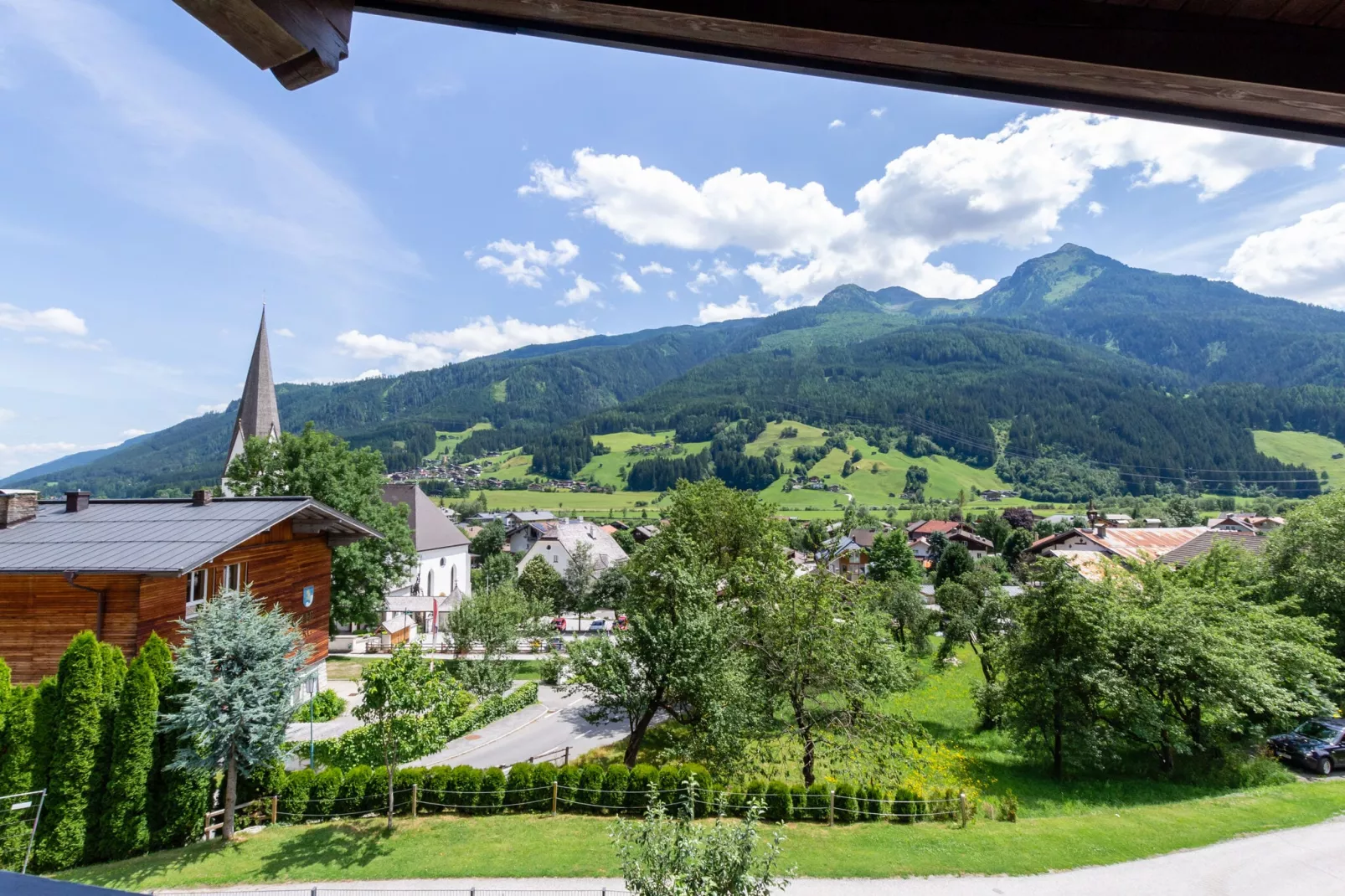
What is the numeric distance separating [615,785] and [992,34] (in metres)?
17.7

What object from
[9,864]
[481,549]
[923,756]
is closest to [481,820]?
[9,864]

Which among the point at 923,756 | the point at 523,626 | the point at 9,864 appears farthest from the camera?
the point at 523,626

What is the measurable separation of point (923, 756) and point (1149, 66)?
69.9ft

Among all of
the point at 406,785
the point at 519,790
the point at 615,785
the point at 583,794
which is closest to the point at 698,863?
the point at 615,785

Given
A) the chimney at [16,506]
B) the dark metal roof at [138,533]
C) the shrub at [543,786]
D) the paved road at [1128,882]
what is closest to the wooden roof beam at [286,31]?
the paved road at [1128,882]

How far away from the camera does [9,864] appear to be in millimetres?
11430

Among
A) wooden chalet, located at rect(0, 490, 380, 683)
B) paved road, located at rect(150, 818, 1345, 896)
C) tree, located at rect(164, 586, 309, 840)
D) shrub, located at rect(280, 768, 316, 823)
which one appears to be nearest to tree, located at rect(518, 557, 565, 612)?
wooden chalet, located at rect(0, 490, 380, 683)

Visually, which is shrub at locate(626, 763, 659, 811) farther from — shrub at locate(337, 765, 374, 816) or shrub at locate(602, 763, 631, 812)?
shrub at locate(337, 765, 374, 816)

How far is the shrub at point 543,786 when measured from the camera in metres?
15.9

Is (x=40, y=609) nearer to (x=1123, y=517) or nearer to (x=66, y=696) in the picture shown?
(x=66, y=696)

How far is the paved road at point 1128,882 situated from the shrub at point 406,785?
3.53 metres

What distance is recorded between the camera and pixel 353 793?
1509cm

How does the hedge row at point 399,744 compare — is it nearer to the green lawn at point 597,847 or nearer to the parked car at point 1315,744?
the green lawn at point 597,847

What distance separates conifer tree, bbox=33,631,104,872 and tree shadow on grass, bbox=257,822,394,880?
3.61m
